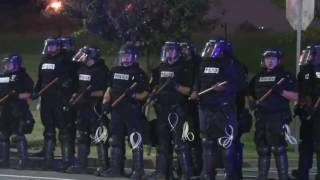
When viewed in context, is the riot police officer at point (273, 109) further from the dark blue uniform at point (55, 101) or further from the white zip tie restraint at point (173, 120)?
the dark blue uniform at point (55, 101)

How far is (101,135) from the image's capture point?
37.4 ft

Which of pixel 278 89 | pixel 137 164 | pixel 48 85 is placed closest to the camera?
pixel 278 89

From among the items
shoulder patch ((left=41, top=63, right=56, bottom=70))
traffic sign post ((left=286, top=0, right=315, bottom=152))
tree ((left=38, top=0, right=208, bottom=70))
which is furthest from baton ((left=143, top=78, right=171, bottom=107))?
traffic sign post ((left=286, top=0, right=315, bottom=152))

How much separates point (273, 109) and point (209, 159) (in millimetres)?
1099

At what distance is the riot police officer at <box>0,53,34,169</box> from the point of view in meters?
12.0

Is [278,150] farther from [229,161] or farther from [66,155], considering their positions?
[66,155]

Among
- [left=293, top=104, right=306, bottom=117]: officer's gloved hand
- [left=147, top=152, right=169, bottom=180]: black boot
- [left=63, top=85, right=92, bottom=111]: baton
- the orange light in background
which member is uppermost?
the orange light in background

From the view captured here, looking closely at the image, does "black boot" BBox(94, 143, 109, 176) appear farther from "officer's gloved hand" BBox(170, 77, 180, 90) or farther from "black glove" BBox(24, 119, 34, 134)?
"officer's gloved hand" BBox(170, 77, 180, 90)

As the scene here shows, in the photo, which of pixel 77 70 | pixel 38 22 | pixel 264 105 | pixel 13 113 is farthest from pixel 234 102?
pixel 38 22

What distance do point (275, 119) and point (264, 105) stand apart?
24 centimetres

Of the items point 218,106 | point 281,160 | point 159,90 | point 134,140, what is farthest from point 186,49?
point 281,160

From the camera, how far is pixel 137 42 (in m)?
14.0

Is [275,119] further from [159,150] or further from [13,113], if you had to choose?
[13,113]

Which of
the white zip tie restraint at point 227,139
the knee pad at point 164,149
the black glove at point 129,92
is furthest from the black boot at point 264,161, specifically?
the black glove at point 129,92
